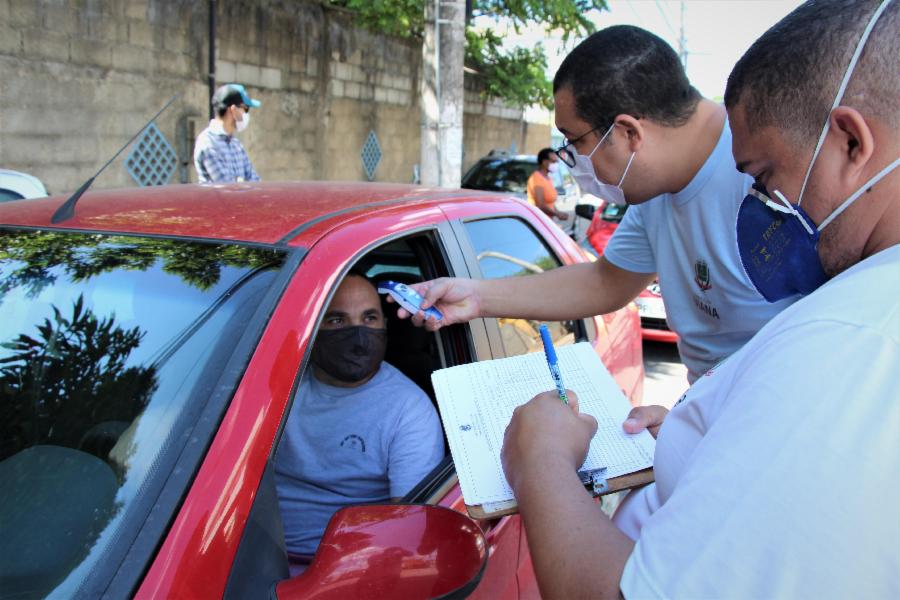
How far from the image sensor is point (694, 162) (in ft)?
6.79

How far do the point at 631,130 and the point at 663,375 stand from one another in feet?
14.5

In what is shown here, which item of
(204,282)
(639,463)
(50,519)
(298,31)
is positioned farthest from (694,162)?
(298,31)

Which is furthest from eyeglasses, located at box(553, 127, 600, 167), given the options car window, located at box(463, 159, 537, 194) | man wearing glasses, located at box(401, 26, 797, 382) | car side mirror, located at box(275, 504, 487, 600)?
car window, located at box(463, 159, 537, 194)

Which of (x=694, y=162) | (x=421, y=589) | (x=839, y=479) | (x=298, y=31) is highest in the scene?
(x=298, y=31)

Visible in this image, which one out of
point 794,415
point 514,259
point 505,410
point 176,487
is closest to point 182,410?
point 176,487

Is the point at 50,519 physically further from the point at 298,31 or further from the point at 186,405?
the point at 298,31

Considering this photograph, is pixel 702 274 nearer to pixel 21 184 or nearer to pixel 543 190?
pixel 21 184

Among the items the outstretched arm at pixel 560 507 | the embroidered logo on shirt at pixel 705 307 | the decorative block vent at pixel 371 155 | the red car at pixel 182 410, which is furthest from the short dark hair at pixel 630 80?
the decorative block vent at pixel 371 155

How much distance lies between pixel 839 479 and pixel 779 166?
50 cm

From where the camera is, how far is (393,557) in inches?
51.0

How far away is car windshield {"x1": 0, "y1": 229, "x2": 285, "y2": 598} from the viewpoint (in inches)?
49.1

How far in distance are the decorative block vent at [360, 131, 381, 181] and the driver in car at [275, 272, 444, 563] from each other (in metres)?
9.04

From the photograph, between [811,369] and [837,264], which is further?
[837,264]

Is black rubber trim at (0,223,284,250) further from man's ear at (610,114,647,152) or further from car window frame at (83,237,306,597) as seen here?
man's ear at (610,114,647,152)
